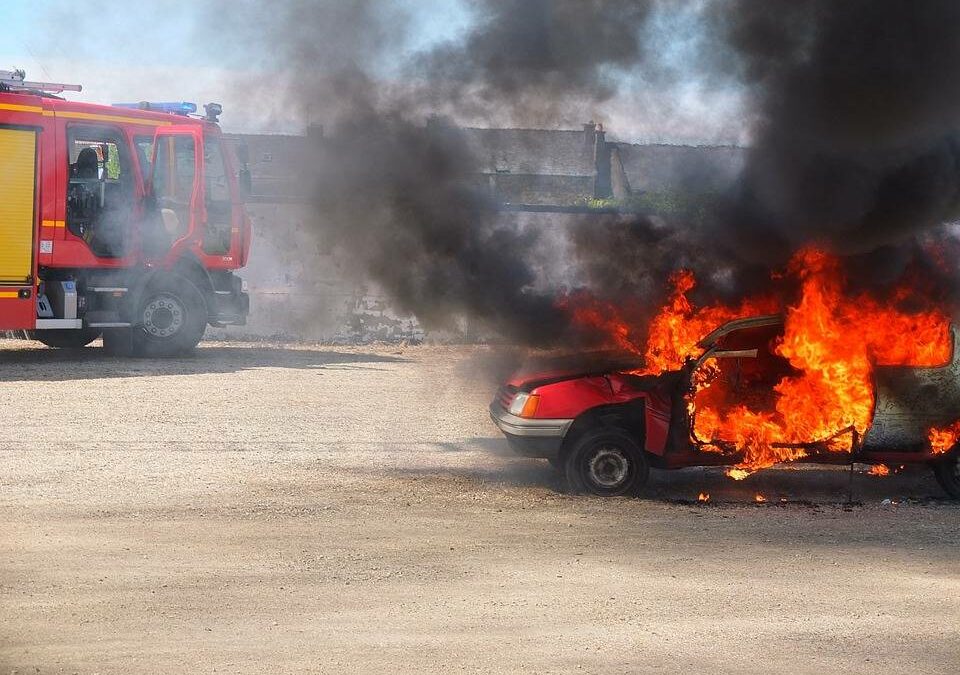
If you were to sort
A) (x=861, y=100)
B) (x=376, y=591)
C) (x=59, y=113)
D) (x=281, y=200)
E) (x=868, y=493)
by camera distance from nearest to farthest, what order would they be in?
(x=376, y=591) < (x=868, y=493) < (x=861, y=100) < (x=281, y=200) < (x=59, y=113)

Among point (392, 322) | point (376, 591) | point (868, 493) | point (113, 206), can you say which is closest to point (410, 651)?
point (376, 591)

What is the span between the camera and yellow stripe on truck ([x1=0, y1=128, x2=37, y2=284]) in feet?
51.5

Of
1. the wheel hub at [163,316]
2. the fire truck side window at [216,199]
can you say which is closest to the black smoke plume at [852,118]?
the fire truck side window at [216,199]

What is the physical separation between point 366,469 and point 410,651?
14.9 feet

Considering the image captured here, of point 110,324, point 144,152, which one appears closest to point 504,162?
point 144,152

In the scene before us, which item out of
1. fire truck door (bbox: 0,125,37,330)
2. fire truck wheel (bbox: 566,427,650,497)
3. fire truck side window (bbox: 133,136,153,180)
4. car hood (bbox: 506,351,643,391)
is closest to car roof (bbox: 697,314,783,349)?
car hood (bbox: 506,351,643,391)

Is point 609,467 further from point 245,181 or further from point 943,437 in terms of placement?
point 245,181

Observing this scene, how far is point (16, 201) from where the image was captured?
1582 cm

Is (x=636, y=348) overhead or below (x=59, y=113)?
below

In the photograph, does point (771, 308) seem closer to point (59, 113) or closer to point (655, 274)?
point (655, 274)

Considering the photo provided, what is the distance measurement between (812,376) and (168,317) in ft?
36.4

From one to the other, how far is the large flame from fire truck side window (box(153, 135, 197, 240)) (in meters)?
9.60

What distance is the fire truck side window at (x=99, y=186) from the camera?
16.2 metres

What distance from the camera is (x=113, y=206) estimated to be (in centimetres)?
1644
